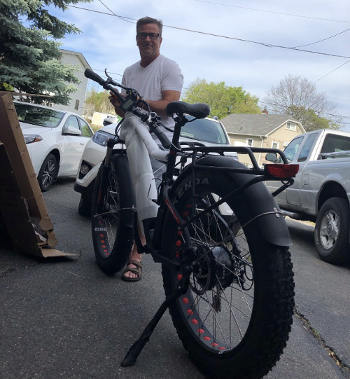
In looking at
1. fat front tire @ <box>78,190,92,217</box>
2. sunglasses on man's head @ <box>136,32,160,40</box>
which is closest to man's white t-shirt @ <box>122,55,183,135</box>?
sunglasses on man's head @ <box>136,32,160,40</box>

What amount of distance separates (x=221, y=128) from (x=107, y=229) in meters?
3.65

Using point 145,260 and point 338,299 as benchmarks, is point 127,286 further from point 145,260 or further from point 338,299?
point 338,299

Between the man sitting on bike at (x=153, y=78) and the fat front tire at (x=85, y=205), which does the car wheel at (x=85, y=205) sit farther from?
the man sitting on bike at (x=153, y=78)

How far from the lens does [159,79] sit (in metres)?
3.29

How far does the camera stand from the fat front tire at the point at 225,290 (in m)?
1.60

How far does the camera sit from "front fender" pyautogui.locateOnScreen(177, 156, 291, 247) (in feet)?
5.40

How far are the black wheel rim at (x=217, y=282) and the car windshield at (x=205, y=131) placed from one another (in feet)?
12.4

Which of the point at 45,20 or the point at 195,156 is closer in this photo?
the point at 195,156

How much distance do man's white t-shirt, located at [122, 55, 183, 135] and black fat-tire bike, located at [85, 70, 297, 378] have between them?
618 mm

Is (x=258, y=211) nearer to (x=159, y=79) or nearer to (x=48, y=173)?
(x=159, y=79)

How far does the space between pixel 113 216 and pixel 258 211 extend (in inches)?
75.5

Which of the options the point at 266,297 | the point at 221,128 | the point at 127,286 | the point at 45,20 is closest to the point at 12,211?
the point at 127,286

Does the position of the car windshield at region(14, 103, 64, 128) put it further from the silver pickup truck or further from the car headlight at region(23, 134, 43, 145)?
the silver pickup truck

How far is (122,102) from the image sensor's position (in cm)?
291
